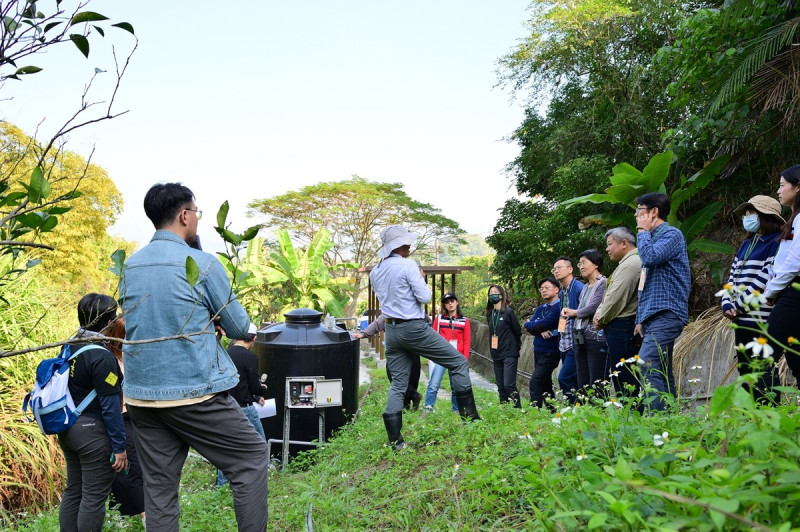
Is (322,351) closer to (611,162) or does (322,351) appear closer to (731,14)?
(731,14)

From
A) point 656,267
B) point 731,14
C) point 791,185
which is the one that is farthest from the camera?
point 731,14

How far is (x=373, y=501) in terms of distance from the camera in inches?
159

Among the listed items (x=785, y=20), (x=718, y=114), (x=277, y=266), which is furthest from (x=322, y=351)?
(x=277, y=266)

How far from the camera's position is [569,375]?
6.53 metres

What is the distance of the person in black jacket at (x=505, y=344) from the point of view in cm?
824

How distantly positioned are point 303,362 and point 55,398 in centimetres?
345

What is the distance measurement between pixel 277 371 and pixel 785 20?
22.5 feet

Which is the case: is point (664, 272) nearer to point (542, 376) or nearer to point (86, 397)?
point (542, 376)

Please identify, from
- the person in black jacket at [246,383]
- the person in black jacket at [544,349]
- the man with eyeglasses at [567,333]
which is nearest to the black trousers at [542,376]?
the person in black jacket at [544,349]

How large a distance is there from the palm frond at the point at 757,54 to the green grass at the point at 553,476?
424 centimetres

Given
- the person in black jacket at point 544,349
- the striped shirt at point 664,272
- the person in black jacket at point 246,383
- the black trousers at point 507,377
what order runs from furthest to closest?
1. the black trousers at point 507,377
2. the person in black jacket at point 544,349
3. the person in black jacket at point 246,383
4. the striped shirt at point 664,272

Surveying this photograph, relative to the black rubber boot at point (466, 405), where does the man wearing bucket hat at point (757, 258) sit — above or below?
above

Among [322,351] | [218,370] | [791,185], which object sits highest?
[791,185]

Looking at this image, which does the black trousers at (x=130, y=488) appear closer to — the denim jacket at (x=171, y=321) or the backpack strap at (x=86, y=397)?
the backpack strap at (x=86, y=397)
